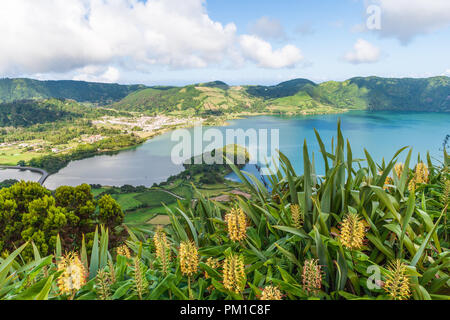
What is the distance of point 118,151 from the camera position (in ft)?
316

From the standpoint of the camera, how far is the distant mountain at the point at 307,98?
122 m

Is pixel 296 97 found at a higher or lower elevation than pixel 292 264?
higher

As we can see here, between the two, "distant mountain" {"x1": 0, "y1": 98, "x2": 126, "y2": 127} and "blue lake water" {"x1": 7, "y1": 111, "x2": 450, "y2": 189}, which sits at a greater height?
"distant mountain" {"x1": 0, "y1": 98, "x2": 126, "y2": 127}

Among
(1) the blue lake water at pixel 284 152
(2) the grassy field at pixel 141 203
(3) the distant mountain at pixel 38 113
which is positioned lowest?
(2) the grassy field at pixel 141 203

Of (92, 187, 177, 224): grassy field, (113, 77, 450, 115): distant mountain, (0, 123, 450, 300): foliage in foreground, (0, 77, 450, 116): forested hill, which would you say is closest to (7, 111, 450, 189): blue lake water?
(92, 187, 177, 224): grassy field

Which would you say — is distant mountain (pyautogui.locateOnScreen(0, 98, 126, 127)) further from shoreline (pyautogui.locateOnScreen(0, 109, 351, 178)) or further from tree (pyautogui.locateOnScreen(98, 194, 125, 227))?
tree (pyautogui.locateOnScreen(98, 194, 125, 227))

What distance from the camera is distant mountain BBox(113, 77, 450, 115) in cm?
12225

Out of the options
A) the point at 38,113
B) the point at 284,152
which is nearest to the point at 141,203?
the point at 284,152

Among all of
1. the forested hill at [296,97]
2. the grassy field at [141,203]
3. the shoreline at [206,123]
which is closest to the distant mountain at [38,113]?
the forested hill at [296,97]

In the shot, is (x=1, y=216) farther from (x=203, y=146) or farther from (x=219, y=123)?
(x=219, y=123)

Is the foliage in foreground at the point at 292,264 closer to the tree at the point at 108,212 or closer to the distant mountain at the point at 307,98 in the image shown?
the tree at the point at 108,212

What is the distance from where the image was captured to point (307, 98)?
141 meters

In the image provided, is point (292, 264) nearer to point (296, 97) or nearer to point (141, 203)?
point (141, 203)
